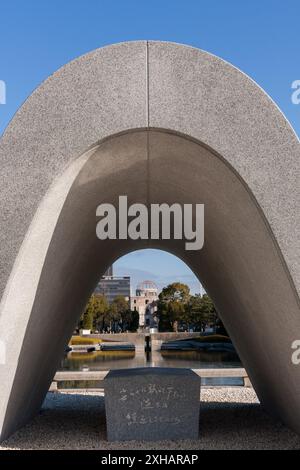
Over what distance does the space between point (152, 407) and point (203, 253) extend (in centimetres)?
307

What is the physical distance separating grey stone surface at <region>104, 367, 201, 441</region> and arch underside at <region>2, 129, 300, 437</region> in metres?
1.23

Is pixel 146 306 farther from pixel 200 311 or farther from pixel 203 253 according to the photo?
pixel 203 253

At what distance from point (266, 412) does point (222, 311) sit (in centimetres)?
202

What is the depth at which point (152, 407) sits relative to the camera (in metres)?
7.82

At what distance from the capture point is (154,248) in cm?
1281

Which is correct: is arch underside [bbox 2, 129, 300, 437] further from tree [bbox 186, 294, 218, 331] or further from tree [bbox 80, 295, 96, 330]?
tree [bbox 186, 294, 218, 331]

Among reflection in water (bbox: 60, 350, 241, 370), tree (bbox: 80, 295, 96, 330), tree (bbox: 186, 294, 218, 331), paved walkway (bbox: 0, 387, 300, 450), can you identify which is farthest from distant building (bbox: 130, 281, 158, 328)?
paved walkway (bbox: 0, 387, 300, 450)

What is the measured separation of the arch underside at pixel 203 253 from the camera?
629cm

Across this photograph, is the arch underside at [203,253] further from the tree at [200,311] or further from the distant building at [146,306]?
the distant building at [146,306]

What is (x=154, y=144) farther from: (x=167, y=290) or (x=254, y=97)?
(x=167, y=290)

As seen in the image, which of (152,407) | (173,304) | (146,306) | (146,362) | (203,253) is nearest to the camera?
(152,407)

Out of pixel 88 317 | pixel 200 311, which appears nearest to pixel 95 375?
pixel 88 317

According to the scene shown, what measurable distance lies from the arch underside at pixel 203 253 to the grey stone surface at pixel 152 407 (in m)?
1.23

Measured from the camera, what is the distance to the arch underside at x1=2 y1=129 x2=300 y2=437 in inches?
248
